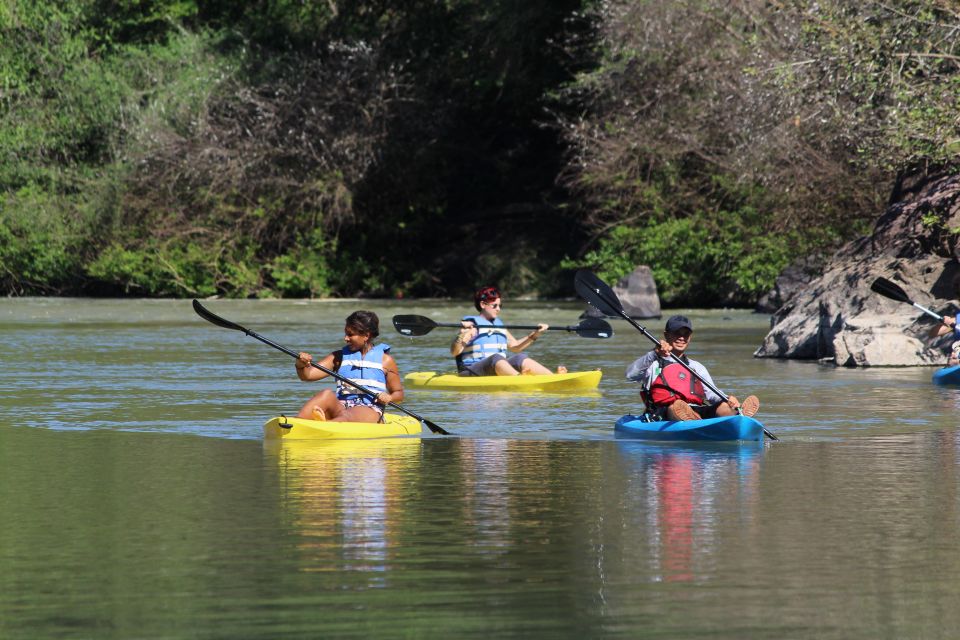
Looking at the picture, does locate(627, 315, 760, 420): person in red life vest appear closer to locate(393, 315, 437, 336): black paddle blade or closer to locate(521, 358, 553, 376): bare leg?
locate(521, 358, 553, 376): bare leg

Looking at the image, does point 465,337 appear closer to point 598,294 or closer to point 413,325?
point 413,325

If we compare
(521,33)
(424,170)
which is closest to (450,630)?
(521,33)

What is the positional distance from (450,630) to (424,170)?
3606 cm

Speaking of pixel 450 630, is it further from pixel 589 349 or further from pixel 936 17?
pixel 936 17

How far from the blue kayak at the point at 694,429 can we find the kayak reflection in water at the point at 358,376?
1735 mm

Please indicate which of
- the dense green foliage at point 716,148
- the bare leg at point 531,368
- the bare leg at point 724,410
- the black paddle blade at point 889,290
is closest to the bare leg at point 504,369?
the bare leg at point 531,368

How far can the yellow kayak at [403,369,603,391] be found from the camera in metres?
17.5

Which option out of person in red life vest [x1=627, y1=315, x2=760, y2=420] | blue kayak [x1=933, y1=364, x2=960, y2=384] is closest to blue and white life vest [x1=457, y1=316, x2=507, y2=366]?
blue kayak [x1=933, y1=364, x2=960, y2=384]

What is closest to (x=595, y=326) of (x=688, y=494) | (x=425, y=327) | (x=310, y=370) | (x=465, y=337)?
(x=465, y=337)

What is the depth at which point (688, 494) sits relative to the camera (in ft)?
32.3

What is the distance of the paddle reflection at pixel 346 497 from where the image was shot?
7.84 m

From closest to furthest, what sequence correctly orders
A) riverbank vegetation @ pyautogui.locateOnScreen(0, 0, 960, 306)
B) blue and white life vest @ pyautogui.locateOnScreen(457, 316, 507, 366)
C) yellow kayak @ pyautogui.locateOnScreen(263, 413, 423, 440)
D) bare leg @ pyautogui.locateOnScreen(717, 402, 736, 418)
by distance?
yellow kayak @ pyautogui.locateOnScreen(263, 413, 423, 440) < bare leg @ pyautogui.locateOnScreen(717, 402, 736, 418) < blue and white life vest @ pyautogui.locateOnScreen(457, 316, 507, 366) < riverbank vegetation @ pyautogui.locateOnScreen(0, 0, 960, 306)

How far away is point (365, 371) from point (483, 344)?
5378mm

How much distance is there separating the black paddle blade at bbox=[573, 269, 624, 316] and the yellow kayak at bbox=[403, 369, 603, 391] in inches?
80.8
